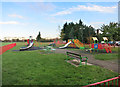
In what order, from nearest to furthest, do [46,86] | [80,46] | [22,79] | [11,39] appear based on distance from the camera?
[46,86], [22,79], [80,46], [11,39]

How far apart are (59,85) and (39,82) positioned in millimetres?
926

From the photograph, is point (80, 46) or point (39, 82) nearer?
point (39, 82)

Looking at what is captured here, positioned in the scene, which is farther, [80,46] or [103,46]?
[80,46]

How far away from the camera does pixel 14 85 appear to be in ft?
13.8

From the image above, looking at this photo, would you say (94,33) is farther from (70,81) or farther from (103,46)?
(70,81)

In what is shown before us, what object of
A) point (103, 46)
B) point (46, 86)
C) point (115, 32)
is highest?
point (115, 32)

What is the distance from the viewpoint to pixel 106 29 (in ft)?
83.8

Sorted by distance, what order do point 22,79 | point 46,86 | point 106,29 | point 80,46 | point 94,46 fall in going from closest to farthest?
point 46,86
point 22,79
point 94,46
point 80,46
point 106,29

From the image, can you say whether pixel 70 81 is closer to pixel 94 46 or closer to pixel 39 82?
pixel 39 82

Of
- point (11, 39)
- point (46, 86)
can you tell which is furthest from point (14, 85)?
point (11, 39)

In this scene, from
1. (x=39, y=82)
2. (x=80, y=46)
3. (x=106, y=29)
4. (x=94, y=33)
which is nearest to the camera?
(x=39, y=82)

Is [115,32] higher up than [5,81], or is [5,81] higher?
[115,32]

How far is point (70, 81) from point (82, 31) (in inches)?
1331

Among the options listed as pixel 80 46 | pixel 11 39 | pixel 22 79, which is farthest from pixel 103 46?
pixel 11 39
